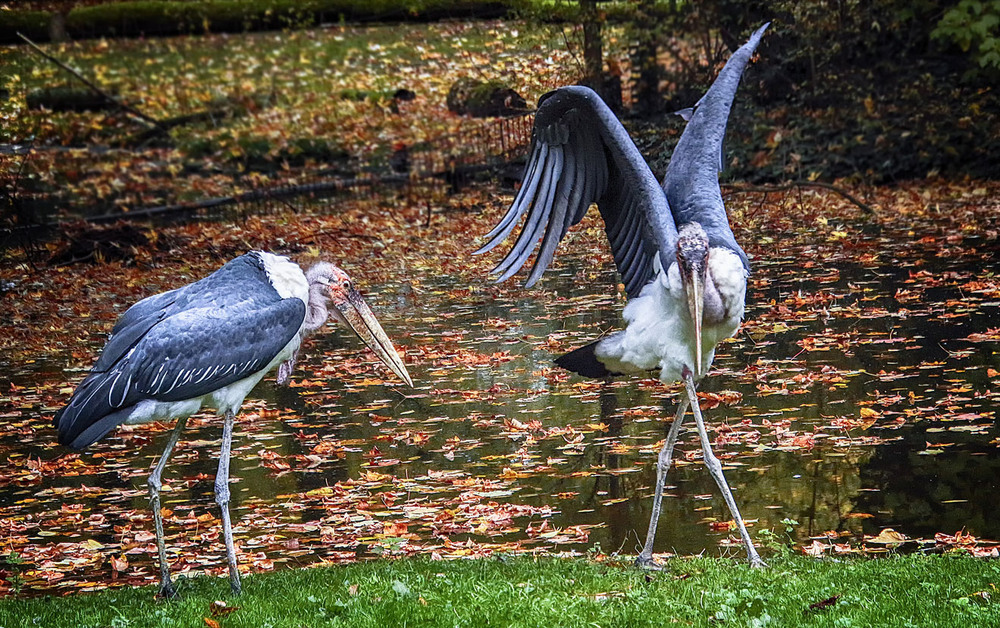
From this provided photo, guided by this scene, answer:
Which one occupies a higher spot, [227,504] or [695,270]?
[695,270]

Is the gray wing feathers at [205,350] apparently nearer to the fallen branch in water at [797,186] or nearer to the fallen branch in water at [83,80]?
the fallen branch in water at [797,186]

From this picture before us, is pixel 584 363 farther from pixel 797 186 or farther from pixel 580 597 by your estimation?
pixel 797 186

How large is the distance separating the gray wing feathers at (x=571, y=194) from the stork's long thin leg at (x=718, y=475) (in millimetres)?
643

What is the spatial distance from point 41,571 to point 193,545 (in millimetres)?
710

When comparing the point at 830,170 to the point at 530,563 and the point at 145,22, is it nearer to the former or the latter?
the point at 530,563

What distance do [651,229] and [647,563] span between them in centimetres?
153

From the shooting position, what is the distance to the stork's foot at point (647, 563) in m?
4.89

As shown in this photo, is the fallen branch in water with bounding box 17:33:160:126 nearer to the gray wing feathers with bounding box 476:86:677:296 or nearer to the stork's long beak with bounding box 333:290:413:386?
the stork's long beak with bounding box 333:290:413:386

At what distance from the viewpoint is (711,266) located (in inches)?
203

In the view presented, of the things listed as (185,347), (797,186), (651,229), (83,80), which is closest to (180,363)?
(185,347)

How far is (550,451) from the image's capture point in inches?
263

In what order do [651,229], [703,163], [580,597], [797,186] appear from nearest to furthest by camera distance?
1. [580,597]
2. [651,229]
3. [703,163]
4. [797,186]

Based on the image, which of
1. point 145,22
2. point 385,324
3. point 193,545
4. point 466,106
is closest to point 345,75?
point 466,106

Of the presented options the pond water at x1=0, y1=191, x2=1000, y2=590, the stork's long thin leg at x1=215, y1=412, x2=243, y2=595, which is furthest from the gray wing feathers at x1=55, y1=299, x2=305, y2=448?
the pond water at x1=0, y1=191, x2=1000, y2=590
